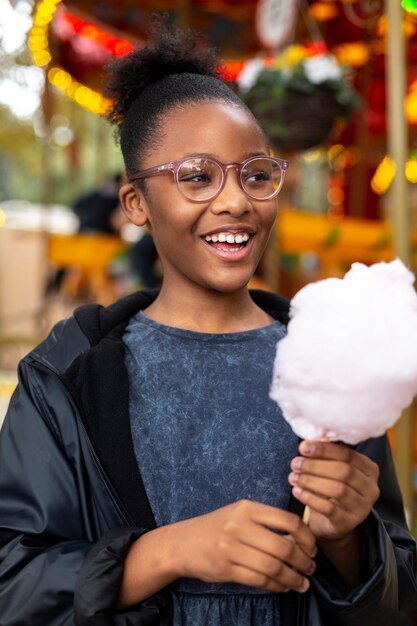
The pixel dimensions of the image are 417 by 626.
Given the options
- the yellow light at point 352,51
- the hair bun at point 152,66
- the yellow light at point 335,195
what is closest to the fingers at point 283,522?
the hair bun at point 152,66

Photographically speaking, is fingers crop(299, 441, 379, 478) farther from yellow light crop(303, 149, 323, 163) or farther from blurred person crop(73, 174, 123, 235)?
blurred person crop(73, 174, 123, 235)

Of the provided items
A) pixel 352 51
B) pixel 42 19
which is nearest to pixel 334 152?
pixel 352 51

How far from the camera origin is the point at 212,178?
145 centimetres

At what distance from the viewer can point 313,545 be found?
1157 mm

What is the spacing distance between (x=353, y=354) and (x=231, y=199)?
0.47 m

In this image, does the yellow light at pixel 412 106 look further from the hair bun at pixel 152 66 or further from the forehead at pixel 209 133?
the forehead at pixel 209 133

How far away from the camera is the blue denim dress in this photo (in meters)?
1.40

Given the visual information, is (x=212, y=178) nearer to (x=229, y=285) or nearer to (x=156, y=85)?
(x=229, y=285)

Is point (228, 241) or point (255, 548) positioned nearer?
point (255, 548)

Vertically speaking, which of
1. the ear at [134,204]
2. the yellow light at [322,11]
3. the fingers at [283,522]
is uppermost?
the yellow light at [322,11]

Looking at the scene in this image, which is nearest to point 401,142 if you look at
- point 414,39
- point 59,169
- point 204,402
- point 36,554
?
point 204,402

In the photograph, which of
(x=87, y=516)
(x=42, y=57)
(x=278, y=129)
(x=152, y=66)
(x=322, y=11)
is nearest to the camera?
(x=87, y=516)

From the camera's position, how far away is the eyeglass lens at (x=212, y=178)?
4.76ft

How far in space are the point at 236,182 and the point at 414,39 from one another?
16.3 feet
